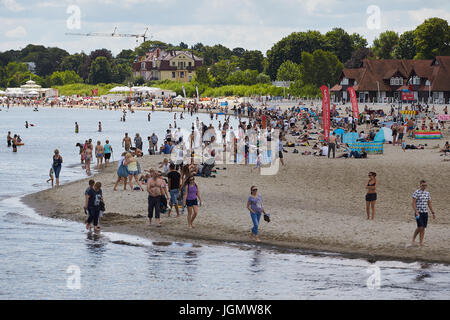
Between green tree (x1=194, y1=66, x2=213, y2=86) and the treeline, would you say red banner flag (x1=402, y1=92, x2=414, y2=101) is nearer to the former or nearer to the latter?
the treeline

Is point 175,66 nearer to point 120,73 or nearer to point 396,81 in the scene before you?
point 120,73

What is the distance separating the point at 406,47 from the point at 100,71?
3261 inches

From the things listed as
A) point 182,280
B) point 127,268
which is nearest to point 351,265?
point 182,280

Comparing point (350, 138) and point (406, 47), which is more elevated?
point (406, 47)

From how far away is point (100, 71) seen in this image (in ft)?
580

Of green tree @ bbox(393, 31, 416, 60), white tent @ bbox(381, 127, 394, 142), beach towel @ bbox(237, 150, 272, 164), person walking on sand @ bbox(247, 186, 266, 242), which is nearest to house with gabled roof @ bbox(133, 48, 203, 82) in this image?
green tree @ bbox(393, 31, 416, 60)

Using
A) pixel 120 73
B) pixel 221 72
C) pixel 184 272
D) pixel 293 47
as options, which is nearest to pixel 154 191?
pixel 184 272

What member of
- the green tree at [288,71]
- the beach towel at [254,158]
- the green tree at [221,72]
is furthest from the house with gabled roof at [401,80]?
the beach towel at [254,158]

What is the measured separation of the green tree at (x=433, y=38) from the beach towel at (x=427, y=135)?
70666 millimetres

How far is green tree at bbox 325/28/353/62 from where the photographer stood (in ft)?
446

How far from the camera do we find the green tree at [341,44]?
135875 millimetres

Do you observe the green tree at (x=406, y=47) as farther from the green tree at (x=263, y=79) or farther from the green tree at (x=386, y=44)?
the green tree at (x=263, y=79)

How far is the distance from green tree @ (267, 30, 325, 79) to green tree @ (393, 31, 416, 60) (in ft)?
49.1
